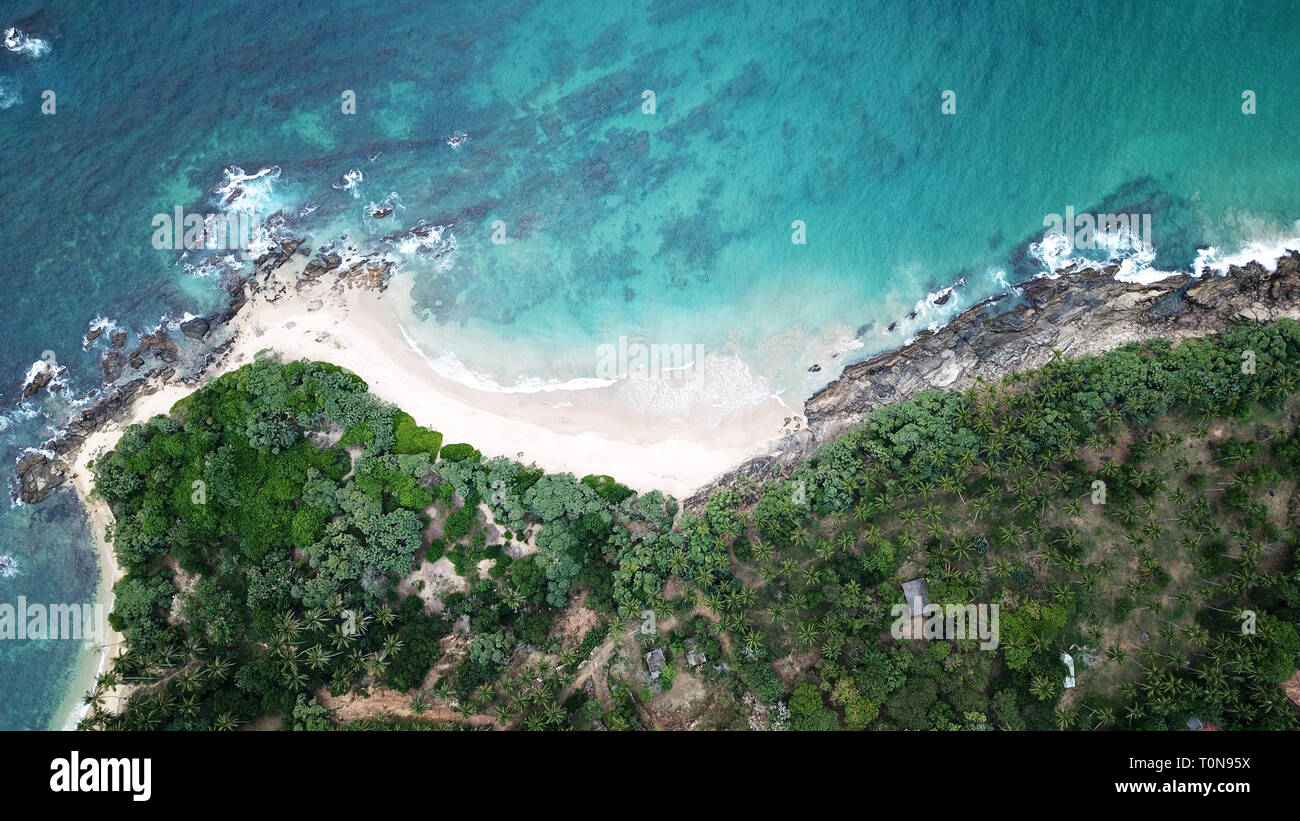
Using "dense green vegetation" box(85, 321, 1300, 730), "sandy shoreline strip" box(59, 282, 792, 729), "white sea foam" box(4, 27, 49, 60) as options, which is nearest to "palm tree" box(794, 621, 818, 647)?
"dense green vegetation" box(85, 321, 1300, 730)

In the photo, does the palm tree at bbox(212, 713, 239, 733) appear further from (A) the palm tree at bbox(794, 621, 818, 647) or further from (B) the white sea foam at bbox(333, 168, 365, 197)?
(B) the white sea foam at bbox(333, 168, 365, 197)

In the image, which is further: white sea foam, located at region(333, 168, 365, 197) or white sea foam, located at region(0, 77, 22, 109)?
white sea foam, located at region(333, 168, 365, 197)

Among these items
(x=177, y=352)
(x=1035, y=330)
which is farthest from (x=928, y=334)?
(x=177, y=352)

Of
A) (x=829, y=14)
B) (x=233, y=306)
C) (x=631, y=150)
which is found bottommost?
(x=233, y=306)

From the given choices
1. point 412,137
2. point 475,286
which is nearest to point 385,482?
point 475,286

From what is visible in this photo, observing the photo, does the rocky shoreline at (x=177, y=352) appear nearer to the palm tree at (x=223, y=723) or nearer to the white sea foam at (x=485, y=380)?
the white sea foam at (x=485, y=380)

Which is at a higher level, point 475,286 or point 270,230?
point 270,230

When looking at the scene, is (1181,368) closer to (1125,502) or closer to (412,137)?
(1125,502)
